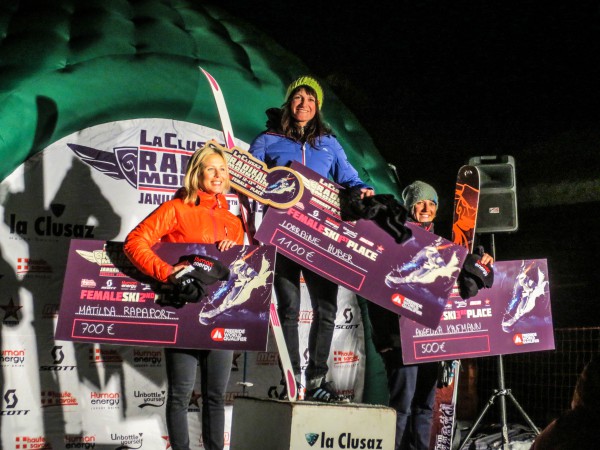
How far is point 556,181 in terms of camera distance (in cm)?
648

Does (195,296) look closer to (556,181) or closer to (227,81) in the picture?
(227,81)

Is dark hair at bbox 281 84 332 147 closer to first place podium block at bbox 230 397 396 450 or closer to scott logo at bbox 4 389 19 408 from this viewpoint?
first place podium block at bbox 230 397 396 450

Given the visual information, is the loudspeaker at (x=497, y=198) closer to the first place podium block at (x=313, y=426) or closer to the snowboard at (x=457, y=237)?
the snowboard at (x=457, y=237)

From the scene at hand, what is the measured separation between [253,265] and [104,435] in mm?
1613

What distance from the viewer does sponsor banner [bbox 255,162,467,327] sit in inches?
147

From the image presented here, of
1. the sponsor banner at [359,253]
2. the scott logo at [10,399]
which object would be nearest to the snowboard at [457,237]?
the sponsor banner at [359,253]

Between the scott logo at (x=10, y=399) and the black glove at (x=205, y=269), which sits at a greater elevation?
the black glove at (x=205, y=269)

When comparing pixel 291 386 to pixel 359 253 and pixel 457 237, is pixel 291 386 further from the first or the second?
pixel 457 237

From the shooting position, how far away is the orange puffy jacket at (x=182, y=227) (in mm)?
3535

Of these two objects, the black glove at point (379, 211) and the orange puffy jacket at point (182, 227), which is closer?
the orange puffy jacket at point (182, 227)

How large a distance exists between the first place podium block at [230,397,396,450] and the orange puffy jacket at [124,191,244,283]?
745 mm

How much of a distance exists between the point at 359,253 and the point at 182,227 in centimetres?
86

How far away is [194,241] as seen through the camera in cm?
364

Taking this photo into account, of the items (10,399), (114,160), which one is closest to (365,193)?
(114,160)
